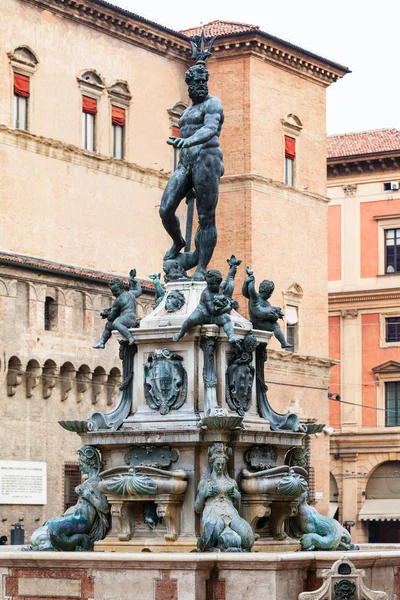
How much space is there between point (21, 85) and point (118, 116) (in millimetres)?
4673

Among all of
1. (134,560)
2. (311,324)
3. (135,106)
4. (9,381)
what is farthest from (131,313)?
(311,324)

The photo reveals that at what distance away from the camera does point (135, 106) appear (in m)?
53.7

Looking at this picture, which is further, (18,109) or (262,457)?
(18,109)

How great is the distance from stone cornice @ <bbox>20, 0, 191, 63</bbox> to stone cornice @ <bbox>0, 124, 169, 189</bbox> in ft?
12.2

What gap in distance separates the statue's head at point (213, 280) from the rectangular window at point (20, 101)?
100ft

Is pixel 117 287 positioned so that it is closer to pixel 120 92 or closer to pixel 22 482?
pixel 22 482

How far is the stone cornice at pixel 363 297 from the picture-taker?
67.6 m

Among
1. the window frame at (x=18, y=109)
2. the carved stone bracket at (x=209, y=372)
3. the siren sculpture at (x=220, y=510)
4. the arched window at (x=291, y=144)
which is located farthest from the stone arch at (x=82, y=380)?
the siren sculpture at (x=220, y=510)

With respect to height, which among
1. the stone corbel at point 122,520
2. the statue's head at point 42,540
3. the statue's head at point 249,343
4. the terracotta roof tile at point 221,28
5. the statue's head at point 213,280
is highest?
the terracotta roof tile at point 221,28

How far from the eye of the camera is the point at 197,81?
19.9 meters

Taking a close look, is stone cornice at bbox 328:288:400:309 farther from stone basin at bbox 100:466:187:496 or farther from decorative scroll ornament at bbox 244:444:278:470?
stone basin at bbox 100:466:187:496

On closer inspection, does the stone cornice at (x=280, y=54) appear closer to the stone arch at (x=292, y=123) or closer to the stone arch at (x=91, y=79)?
the stone arch at (x=292, y=123)

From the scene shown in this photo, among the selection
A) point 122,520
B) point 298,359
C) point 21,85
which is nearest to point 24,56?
point 21,85

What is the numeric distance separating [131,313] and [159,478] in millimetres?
2009
